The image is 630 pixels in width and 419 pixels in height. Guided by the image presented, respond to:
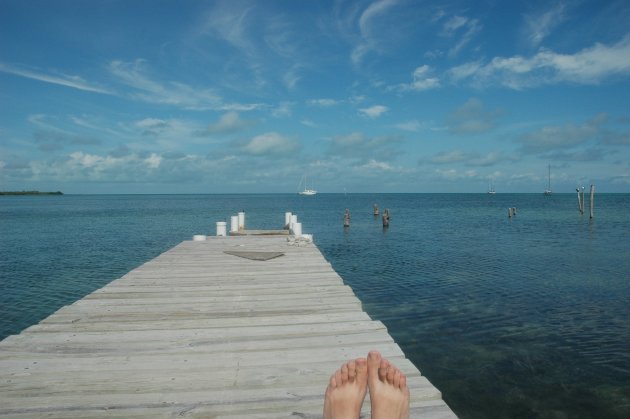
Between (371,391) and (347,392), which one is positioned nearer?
(347,392)

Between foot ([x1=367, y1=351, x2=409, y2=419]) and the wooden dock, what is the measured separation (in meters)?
0.22

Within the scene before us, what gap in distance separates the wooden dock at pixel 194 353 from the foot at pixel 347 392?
23cm

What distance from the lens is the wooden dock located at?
10.1ft

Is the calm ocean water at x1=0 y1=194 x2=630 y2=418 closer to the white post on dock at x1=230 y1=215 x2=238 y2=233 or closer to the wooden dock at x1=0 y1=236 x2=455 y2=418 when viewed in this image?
the wooden dock at x1=0 y1=236 x2=455 y2=418

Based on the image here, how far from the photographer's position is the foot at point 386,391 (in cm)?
283

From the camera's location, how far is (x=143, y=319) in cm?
520

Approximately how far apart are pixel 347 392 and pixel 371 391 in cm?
22

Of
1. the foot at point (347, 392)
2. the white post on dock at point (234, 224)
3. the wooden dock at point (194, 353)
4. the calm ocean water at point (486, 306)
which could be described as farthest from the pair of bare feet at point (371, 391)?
the white post on dock at point (234, 224)

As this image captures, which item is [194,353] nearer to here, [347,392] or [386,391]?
[347,392]

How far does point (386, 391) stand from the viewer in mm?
2982

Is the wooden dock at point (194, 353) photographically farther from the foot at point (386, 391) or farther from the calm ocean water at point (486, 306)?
the calm ocean water at point (486, 306)

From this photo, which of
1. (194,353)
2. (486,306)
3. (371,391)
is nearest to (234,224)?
(486,306)

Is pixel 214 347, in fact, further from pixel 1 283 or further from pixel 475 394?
pixel 1 283

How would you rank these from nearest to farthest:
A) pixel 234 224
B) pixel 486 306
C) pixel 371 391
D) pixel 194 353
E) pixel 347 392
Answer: pixel 347 392 → pixel 371 391 → pixel 194 353 → pixel 486 306 → pixel 234 224
